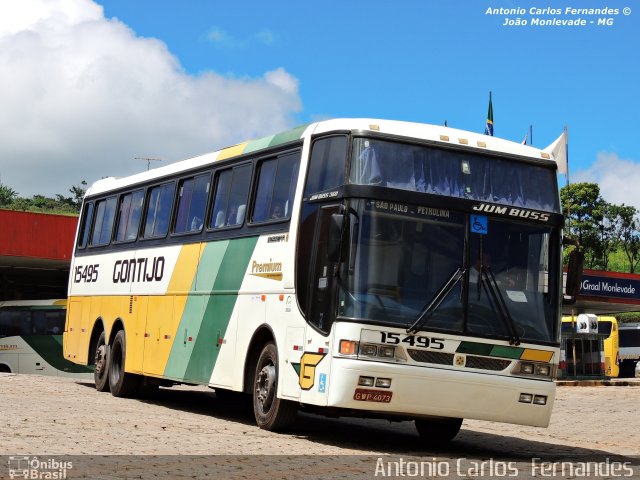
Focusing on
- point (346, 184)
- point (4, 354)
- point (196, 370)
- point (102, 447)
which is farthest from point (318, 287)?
point (4, 354)

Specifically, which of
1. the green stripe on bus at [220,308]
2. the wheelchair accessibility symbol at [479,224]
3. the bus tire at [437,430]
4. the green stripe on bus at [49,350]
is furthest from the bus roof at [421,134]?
the green stripe on bus at [49,350]

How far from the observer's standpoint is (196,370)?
1708cm

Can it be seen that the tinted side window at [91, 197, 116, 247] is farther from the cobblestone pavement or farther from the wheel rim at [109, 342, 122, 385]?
the cobblestone pavement

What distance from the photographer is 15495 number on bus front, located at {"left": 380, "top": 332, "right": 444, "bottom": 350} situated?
1266cm

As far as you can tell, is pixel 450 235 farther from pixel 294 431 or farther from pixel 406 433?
pixel 406 433

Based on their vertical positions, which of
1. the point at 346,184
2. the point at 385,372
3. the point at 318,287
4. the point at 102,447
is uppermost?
the point at 346,184

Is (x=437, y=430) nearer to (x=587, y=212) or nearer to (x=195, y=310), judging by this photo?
(x=195, y=310)

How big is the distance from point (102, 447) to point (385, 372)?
10.2ft

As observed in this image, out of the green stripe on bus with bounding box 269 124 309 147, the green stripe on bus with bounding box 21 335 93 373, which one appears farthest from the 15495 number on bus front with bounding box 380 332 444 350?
the green stripe on bus with bounding box 21 335 93 373

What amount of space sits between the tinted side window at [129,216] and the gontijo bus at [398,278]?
5269mm

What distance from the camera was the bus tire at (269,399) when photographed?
14148 mm

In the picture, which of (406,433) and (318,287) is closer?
(318,287)

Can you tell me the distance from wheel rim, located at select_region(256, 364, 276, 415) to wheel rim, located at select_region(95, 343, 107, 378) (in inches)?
292

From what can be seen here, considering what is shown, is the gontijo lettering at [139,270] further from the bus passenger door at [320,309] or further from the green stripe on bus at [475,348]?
the green stripe on bus at [475,348]
